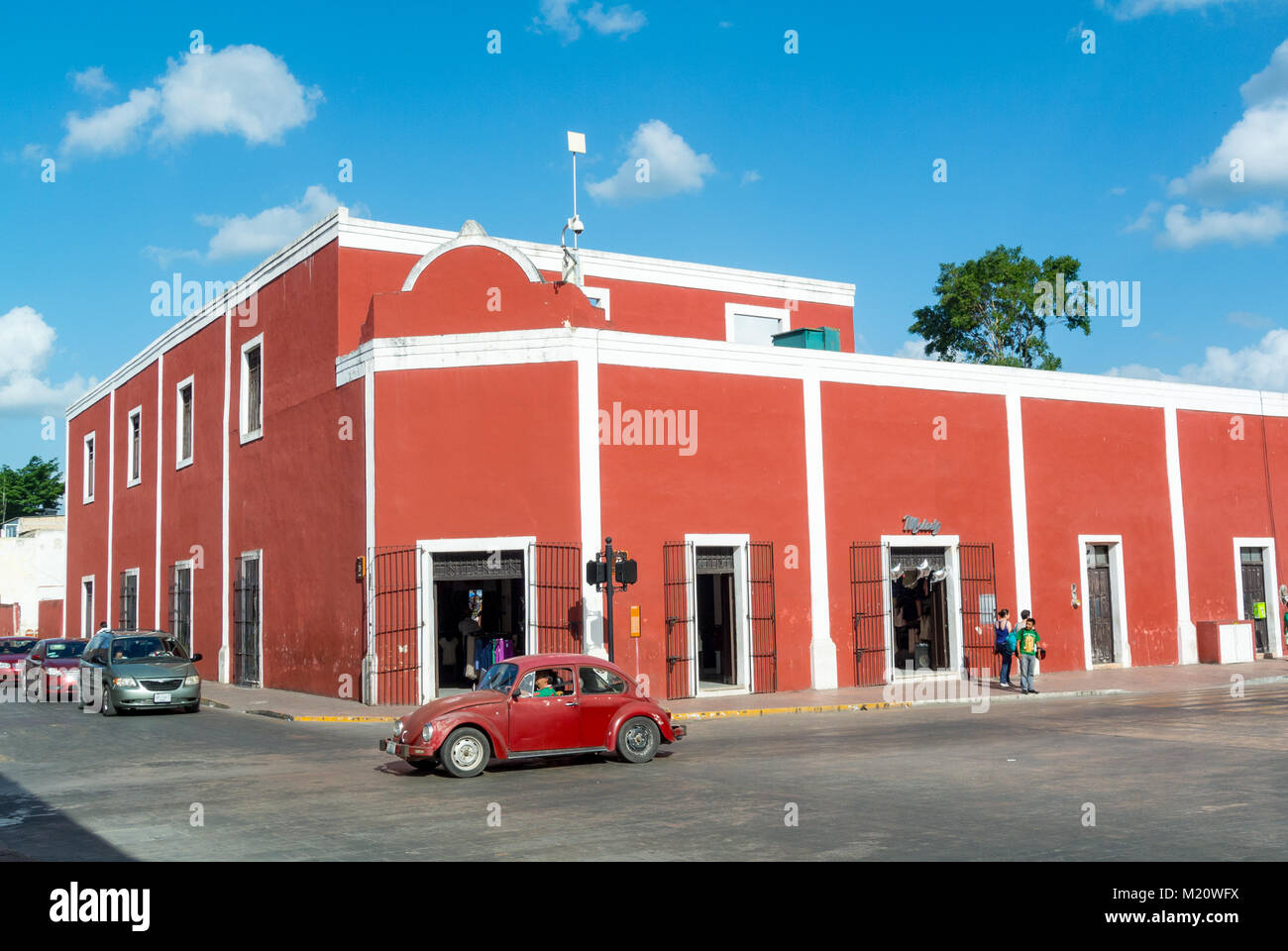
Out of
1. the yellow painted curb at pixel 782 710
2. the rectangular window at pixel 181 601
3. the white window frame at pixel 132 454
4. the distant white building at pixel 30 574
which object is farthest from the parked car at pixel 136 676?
the distant white building at pixel 30 574

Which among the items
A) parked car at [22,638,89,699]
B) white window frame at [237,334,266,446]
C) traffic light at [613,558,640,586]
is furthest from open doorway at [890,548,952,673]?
parked car at [22,638,89,699]

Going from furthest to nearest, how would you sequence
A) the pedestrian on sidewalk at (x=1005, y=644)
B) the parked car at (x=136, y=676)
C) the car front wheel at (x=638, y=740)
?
the pedestrian on sidewalk at (x=1005, y=644) → the parked car at (x=136, y=676) → the car front wheel at (x=638, y=740)

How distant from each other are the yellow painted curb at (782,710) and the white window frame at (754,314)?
12.9m

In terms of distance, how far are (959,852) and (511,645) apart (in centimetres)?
1470

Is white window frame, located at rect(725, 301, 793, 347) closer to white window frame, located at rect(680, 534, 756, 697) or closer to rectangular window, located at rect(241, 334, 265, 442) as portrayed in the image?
white window frame, located at rect(680, 534, 756, 697)

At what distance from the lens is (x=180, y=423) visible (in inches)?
1350

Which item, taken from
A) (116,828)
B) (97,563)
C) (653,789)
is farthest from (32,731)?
(97,563)

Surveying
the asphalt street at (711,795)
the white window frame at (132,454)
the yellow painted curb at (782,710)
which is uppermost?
the white window frame at (132,454)

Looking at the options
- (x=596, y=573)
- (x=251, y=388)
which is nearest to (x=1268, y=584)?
(x=596, y=573)

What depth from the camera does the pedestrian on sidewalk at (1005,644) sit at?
22984 millimetres

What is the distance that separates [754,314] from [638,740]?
20343mm

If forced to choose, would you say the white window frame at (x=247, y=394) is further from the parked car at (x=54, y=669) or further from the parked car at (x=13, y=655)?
the parked car at (x=13, y=655)

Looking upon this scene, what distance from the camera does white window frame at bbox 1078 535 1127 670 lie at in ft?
90.8

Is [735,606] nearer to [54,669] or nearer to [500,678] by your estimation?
[500,678]
